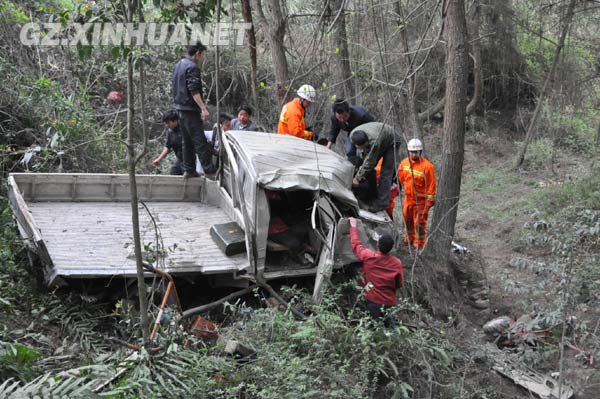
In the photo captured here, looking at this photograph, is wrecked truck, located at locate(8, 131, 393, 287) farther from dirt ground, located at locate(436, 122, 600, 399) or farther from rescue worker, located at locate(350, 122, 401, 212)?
dirt ground, located at locate(436, 122, 600, 399)

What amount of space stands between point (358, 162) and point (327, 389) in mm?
3917

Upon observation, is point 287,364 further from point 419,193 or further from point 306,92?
point 306,92

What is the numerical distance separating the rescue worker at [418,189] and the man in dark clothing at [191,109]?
2.75 meters

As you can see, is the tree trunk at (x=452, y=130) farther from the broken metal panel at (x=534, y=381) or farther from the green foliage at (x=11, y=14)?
the green foliage at (x=11, y=14)

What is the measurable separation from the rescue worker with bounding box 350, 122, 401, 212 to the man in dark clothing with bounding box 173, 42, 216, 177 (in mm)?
2027

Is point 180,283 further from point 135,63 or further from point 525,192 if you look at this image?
point 525,192

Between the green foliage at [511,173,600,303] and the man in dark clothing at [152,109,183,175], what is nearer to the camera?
the green foliage at [511,173,600,303]

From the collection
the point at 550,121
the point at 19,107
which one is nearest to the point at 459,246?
the point at 19,107

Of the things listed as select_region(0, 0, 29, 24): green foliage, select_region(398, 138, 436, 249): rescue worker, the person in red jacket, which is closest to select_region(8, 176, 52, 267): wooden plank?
the person in red jacket

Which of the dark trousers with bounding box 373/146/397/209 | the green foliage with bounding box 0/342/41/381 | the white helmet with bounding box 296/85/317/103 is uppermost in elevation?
the white helmet with bounding box 296/85/317/103

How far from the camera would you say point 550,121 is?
1694 cm

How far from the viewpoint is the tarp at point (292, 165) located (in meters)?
6.88

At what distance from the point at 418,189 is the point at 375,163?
1.19 meters

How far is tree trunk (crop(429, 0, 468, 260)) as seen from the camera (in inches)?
312
